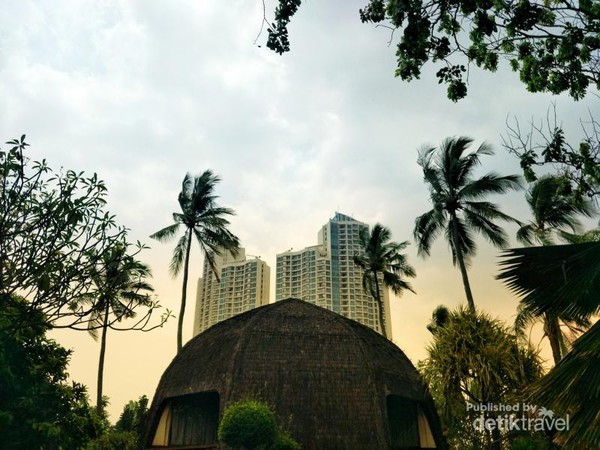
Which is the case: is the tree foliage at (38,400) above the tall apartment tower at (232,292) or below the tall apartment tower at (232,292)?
below

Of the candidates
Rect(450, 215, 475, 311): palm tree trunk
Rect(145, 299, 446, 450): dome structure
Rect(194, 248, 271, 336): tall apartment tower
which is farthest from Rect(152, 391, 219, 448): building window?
Rect(194, 248, 271, 336): tall apartment tower

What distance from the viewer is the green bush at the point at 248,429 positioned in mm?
17141

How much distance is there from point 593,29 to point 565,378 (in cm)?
643

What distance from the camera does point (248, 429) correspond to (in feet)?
56.1

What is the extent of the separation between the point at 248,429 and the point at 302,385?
17.2 feet

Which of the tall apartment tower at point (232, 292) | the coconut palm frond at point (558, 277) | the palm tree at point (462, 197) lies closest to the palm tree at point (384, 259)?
the palm tree at point (462, 197)

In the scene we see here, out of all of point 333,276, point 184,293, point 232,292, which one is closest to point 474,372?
point 184,293

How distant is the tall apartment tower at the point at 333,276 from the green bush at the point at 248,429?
76.9 m

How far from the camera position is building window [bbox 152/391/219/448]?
2289cm

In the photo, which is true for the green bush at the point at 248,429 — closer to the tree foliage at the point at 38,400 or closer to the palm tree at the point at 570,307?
the tree foliage at the point at 38,400

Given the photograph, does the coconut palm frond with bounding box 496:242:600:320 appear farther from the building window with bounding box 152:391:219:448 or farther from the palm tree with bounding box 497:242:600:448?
the building window with bounding box 152:391:219:448

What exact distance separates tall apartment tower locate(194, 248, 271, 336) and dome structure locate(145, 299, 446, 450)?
7260 cm

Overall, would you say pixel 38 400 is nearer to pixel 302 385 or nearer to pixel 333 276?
pixel 302 385

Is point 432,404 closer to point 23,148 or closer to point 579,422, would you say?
point 579,422
